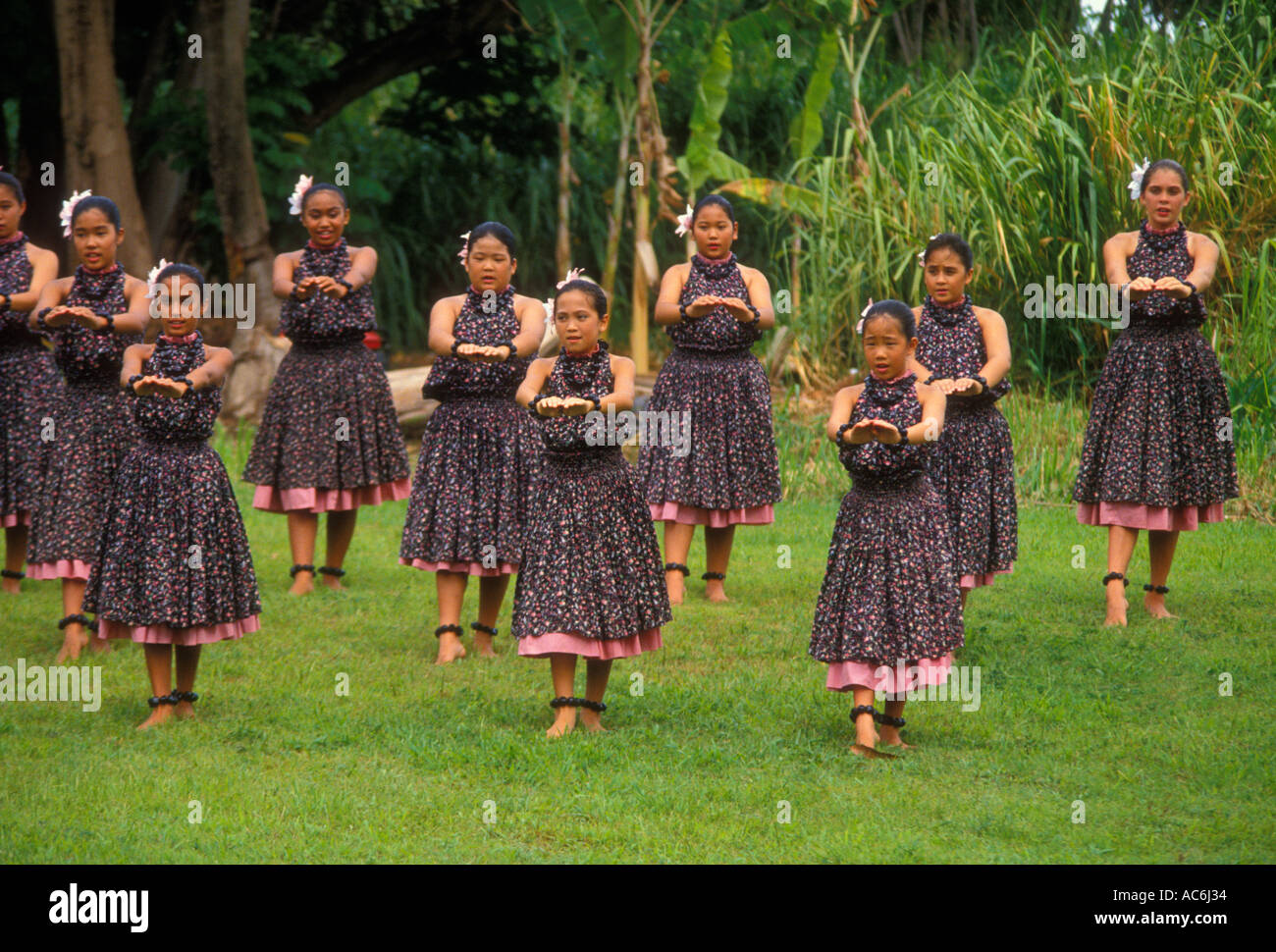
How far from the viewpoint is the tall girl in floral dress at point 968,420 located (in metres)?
7.03

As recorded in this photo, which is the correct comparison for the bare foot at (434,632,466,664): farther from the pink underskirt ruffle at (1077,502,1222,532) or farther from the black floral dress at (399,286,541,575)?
the pink underskirt ruffle at (1077,502,1222,532)

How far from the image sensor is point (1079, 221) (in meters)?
11.5

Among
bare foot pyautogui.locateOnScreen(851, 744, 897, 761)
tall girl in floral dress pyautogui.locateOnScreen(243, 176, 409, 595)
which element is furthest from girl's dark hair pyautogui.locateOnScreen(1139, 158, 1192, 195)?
tall girl in floral dress pyautogui.locateOnScreen(243, 176, 409, 595)

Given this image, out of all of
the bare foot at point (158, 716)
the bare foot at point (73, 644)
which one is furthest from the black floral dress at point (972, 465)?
the bare foot at point (73, 644)

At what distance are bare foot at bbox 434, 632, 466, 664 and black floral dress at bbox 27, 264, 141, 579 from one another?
1.73 m

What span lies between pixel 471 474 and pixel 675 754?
211 centimetres

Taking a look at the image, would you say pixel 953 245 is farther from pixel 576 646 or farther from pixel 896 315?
pixel 576 646

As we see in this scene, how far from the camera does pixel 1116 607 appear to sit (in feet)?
26.2

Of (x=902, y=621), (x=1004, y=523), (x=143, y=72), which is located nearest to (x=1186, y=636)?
(x=1004, y=523)

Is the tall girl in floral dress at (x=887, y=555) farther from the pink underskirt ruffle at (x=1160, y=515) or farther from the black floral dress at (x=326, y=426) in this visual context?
the black floral dress at (x=326, y=426)

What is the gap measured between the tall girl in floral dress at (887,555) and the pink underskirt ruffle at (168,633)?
238cm

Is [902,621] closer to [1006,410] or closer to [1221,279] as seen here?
[1006,410]

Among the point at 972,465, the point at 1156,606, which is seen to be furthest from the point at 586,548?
the point at 1156,606

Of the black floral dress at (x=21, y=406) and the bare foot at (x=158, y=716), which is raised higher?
the black floral dress at (x=21, y=406)
